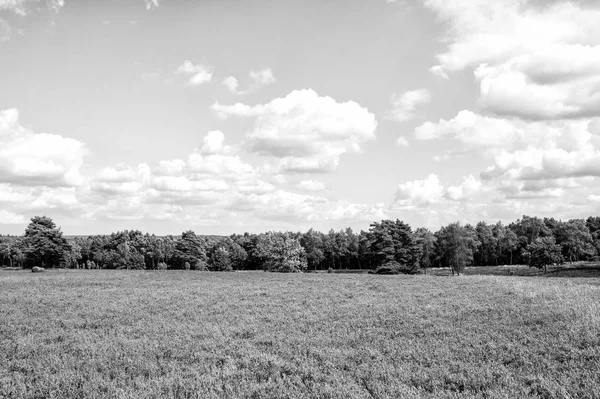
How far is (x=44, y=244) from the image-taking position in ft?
240

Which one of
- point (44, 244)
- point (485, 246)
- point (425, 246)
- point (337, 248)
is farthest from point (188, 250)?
point (485, 246)

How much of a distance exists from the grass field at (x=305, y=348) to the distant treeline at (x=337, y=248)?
4971 cm

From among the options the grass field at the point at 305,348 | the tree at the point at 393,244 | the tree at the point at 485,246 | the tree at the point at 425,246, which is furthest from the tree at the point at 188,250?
the tree at the point at 485,246

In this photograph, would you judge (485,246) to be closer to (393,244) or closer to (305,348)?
(393,244)

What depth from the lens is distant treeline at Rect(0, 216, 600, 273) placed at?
79.6 meters

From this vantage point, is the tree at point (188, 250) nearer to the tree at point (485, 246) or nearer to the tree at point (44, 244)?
the tree at point (44, 244)

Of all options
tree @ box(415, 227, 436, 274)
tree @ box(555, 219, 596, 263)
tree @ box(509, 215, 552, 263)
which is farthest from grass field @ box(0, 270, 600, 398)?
tree @ box(509, 215, 552, 263)

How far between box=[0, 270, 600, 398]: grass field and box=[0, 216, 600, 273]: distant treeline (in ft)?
163

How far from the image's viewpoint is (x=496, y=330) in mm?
16422

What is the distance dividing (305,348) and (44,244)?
7536 cm

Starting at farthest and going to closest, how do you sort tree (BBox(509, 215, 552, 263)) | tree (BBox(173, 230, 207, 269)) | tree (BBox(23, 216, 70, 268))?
tree (BBox(509, 215, 552, 263)) < tree (BBox(173, 230, 207, 269)) < tree (BBox(23, 216, 70, 268))

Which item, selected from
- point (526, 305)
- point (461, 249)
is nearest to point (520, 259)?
point (461, 249)

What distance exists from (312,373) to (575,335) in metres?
9.96

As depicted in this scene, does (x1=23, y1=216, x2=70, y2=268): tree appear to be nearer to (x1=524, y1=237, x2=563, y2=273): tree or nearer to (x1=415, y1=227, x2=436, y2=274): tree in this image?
(x1=415, y1=227, x2=436, y2=274): tree
